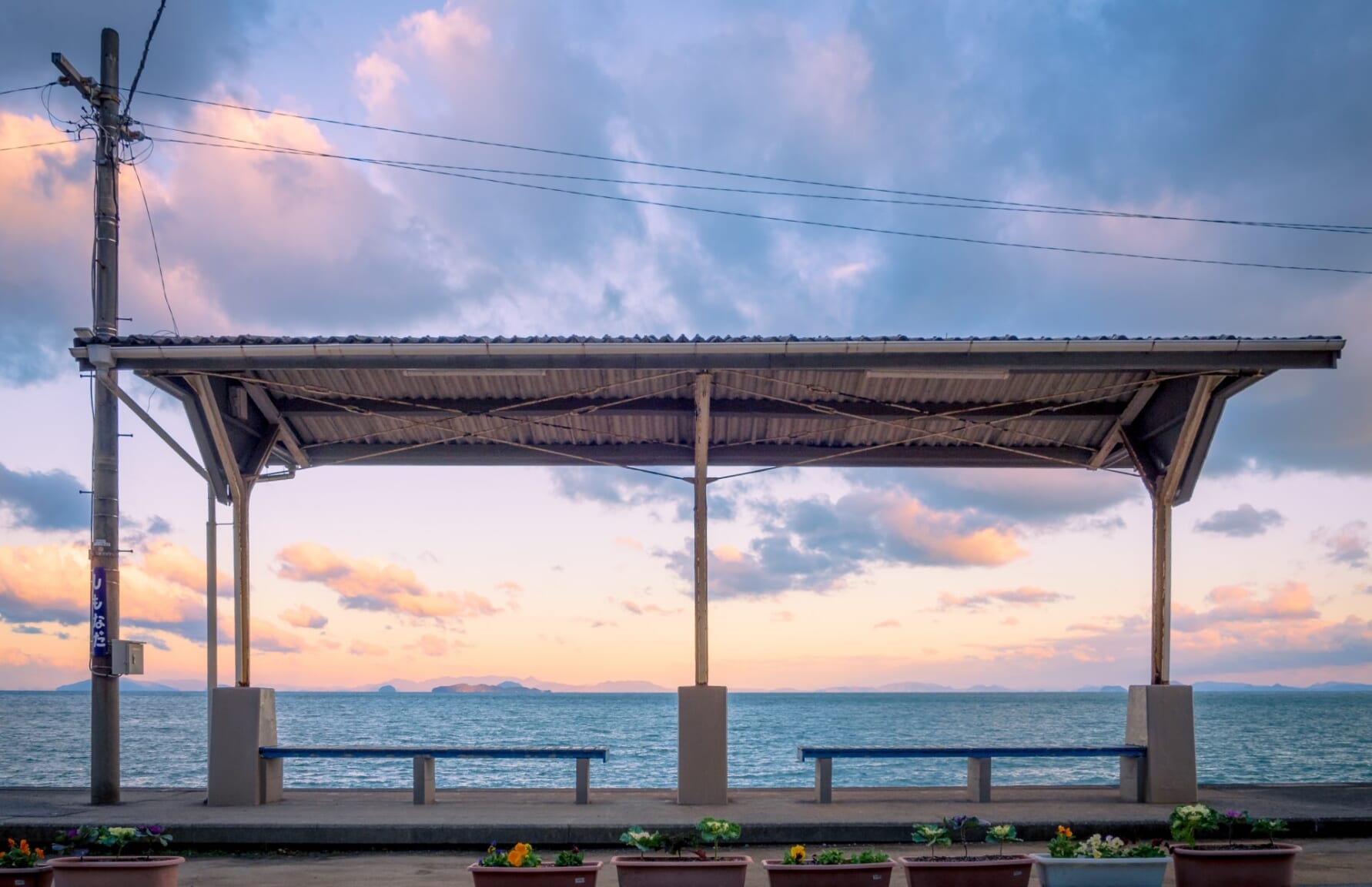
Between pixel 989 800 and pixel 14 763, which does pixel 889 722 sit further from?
pixel 989 800

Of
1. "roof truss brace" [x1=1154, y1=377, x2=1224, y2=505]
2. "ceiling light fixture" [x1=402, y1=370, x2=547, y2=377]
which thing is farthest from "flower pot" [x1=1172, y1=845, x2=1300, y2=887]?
"ceiling light fixture" [x1=402, y1=370, x2=547, y2=377]

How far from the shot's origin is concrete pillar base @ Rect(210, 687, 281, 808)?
44.0ft

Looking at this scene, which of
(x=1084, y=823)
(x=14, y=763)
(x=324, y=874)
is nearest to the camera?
(x=324, y=874)

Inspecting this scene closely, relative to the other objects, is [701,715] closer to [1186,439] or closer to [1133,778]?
[1133,778]

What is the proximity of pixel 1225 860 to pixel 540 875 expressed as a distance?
15.0 feet

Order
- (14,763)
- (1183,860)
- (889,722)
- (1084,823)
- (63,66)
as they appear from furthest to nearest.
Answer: (889,722) → (14,763) → (63,66) → (1084,823) → (1183,860)

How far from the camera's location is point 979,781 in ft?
44.3

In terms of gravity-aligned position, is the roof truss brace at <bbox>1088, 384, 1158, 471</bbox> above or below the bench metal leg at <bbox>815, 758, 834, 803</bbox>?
above

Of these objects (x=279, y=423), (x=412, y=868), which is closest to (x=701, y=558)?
(x=412, y=868)

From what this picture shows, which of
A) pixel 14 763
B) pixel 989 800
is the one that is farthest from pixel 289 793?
pixel 14 763

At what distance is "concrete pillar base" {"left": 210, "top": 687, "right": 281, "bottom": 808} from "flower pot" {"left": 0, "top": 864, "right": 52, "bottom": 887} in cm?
494

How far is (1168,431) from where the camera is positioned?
14.0 m

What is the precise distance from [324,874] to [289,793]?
484 cm

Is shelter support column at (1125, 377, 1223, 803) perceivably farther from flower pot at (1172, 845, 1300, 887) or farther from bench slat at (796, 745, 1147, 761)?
flower pot at (1172, 845, 1300, 887)
